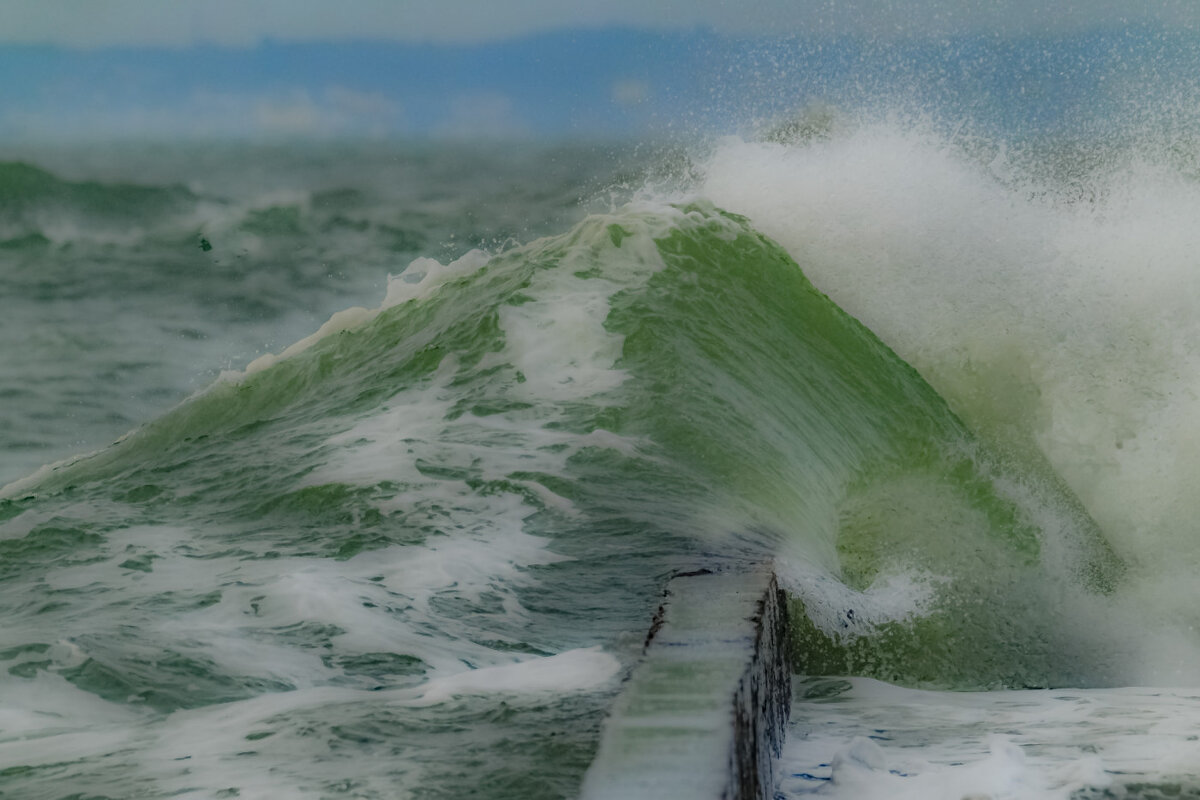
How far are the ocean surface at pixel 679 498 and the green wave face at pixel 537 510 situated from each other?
0.02 meters

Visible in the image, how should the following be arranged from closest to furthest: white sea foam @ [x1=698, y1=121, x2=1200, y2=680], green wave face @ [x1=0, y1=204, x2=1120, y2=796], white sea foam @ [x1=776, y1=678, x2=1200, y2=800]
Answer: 1. white sea foam @ [x1=776, y1=678, x2=1200, y2=800]
2. green wave face @ [x1=0, y1=204, x2=1120, y2=796]
3. white sea foam @ [x1=698, y1=121, x2=1200, y2=680]

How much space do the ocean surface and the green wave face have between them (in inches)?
0.7

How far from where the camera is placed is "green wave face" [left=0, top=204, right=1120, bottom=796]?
3.12 m

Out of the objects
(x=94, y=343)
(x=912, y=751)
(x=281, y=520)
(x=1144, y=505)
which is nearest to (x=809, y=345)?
(x=1144, y=505)

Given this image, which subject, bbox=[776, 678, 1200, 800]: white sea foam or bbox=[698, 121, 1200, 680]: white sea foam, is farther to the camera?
bbox=[698, 121, 1200, 680]: white sea foam

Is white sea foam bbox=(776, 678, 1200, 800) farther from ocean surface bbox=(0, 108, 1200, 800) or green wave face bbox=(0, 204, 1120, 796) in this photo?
green wave face bbox=(0, 204, 1120, 796)

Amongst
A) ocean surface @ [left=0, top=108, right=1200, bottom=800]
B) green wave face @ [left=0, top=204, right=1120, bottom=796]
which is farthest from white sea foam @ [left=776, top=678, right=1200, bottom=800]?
green wave face @ [left=0, top=204, right=1120, bottom=796]

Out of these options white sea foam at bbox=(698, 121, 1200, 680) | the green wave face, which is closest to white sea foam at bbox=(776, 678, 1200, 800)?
the green wave face

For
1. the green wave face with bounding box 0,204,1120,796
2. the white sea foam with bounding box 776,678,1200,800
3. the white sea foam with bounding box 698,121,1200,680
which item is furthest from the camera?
the white sea foam with bounding box 698,121,1200,680

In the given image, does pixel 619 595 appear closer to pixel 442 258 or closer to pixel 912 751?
pixel 912 751

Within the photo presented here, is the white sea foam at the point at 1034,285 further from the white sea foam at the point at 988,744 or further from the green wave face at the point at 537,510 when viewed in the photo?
the white sea foam at the point at 988,744

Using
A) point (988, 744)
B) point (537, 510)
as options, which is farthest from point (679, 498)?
point (988, 744)

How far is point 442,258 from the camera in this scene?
7047mm

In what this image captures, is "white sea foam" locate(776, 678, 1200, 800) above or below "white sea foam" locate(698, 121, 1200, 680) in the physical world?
below
